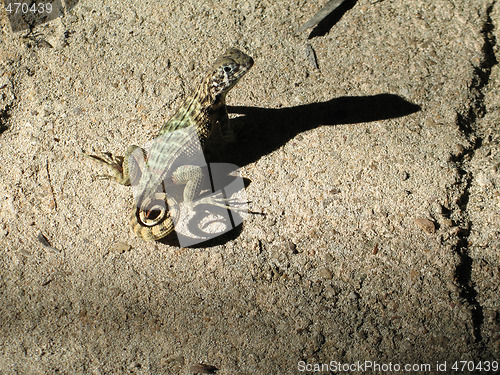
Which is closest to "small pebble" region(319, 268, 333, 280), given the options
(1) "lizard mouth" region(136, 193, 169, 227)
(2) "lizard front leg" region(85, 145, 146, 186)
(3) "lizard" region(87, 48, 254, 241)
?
(3) "lizard" region(87, 48, 254, 241)

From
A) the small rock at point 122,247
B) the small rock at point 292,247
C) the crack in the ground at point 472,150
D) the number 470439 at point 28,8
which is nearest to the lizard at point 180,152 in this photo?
the small rock at point 122,247

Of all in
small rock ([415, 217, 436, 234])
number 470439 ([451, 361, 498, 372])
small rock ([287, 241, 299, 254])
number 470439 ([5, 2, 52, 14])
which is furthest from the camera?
number 470439 ([5, 2, 52, 14])

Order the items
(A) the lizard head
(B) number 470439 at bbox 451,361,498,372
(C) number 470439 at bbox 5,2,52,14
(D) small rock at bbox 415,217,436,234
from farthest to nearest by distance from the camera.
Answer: (C) number 470439 at bbox 5,2,52,14 → (A) the lizard head → (D) small rock at bbox 415,217,436,234 → (B) number 470439 at bbox 451,361,498,372

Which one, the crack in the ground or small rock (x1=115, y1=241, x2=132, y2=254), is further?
small rock (x1=115, y1=241, x2=132, y2=254)

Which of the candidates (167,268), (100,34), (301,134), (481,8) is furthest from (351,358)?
(100,34)

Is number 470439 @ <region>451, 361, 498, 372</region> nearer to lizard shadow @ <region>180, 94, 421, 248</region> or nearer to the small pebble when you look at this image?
the small pebble

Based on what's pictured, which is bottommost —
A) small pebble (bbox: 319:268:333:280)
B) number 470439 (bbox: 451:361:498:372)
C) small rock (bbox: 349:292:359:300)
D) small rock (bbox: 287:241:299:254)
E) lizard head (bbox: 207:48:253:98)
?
number 470439 (bbox: 451:361:498:372)

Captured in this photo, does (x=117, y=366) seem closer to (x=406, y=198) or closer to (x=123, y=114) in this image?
(x=123, y=114)

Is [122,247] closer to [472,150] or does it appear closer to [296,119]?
[296,119]
